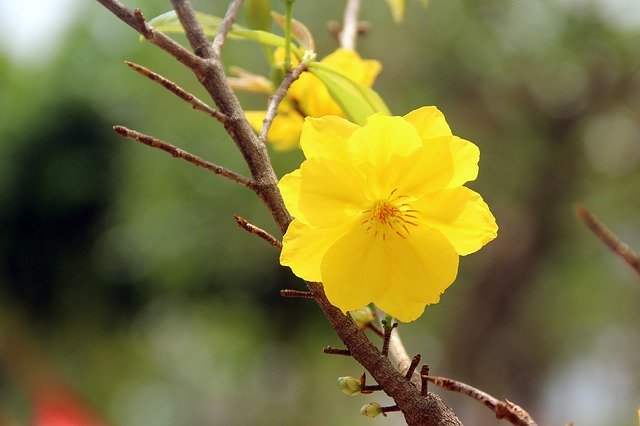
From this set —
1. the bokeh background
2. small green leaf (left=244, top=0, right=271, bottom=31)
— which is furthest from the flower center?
the bokeh background

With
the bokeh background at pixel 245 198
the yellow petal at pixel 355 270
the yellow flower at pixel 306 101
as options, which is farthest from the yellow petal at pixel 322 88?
the bokeh background at pixel 245 198

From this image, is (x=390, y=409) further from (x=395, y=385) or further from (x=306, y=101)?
(x=306, y=101)

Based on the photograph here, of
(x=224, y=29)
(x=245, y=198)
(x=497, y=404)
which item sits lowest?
(x=497, y=404)

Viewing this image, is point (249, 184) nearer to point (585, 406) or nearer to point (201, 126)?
point (201, 126)

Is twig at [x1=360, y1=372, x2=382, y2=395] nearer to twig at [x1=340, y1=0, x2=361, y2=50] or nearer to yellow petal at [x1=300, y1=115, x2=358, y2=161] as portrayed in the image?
yellow petal at [x1=300, y1=115, x2=358, y2=161]

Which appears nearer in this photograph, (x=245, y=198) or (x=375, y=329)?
(x=375, y=329)

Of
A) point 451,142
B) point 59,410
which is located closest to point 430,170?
point 451,142
